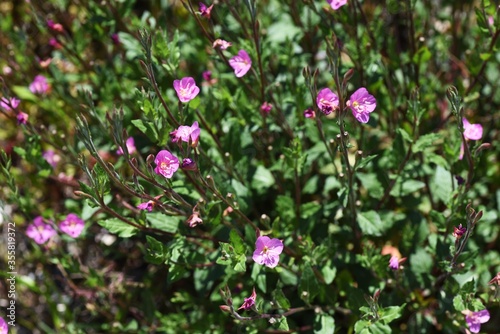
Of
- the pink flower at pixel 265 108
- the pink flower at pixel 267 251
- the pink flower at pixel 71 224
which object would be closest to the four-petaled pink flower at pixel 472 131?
the pink flower at pixel 265 108

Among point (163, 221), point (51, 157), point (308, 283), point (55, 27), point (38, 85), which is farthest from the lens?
point (51, 157)

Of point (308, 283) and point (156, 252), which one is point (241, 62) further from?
point (308, 283)

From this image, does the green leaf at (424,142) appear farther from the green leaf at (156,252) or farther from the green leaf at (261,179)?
the green leaf at (156,252)

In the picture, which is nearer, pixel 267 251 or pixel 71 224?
pixel 267 251

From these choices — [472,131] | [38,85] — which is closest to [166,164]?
[472,131]

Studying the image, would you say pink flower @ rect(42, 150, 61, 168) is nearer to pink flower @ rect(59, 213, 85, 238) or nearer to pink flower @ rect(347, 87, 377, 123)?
pink flower @ rect(59, 213, 85, 238)

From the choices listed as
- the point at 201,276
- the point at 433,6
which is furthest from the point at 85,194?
the point at 433,6
